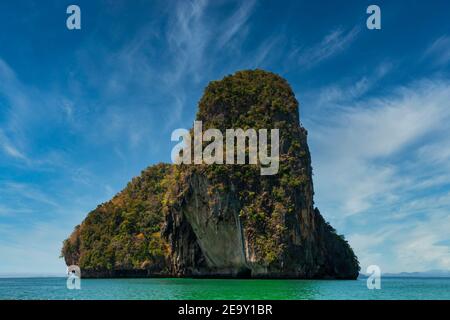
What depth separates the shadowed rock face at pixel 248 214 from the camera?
34156 mm

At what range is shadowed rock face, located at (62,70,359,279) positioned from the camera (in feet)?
112

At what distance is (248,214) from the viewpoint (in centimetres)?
3456

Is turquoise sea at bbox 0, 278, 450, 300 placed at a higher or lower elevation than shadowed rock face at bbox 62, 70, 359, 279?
lower

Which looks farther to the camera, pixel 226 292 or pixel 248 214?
pixel 248 214

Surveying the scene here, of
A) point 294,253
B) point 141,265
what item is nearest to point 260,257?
point 294,253

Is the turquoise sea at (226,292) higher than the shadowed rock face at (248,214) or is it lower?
lower

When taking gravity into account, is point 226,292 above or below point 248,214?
below

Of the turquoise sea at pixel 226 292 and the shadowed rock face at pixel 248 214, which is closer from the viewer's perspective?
the turquoise sea at pixel 226 292

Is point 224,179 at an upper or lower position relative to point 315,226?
upper

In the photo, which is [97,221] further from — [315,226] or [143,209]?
[315,226]

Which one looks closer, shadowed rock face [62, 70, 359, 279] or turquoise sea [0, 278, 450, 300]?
turquoise sea [0, 278, 450, 300]

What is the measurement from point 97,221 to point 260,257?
86.9ft
